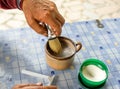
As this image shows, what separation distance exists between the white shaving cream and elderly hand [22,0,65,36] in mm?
173

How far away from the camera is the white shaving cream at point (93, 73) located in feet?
2.49

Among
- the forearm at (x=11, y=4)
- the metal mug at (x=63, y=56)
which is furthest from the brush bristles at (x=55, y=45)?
the forearm at (x=11, y=4)

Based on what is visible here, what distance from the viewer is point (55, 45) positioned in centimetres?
76

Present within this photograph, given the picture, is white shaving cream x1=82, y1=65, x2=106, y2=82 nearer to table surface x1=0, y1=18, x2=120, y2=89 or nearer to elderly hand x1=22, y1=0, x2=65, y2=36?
table surface x1=0, y1=18, x2=120, y2=89

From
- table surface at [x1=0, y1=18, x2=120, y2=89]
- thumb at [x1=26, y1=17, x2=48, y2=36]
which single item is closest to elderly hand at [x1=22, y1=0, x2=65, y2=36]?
thumb at [x1=26, y1=17, x2=48, y2=36]

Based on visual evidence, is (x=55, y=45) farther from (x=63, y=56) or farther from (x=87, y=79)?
(x=87, y=79)

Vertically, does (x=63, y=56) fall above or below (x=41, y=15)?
below

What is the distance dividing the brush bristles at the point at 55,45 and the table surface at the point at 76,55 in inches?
3.0

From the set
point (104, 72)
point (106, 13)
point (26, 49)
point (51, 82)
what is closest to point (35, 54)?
point (26, 49)

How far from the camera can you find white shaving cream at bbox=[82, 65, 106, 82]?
2.49 ft

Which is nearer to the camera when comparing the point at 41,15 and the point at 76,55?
the point at 41,15

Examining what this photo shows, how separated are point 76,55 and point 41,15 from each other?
0.24 metres

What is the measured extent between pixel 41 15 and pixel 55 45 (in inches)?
4.6

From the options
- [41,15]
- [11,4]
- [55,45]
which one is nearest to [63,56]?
[55,45]
